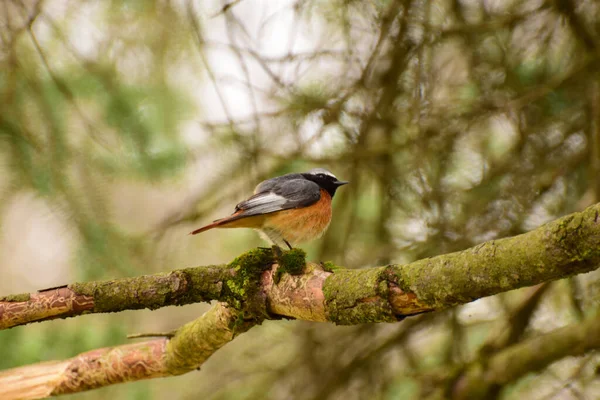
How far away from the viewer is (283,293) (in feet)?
8.73

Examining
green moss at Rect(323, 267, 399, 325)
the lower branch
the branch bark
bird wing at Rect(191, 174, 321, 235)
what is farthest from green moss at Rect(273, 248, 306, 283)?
bird wing at Rect(191, 174, 321, 235)

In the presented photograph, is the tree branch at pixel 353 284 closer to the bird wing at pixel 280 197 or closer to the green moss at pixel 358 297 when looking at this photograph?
the green moss at pixel 358 297

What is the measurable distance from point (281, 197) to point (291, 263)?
1318mm

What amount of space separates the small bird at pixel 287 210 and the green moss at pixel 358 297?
1419mm

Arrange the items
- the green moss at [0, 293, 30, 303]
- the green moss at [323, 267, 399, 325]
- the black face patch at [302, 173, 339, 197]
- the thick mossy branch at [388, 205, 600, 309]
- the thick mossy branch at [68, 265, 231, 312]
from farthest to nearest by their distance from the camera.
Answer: the black face patch at [302, 173, 339, 197] < the green moss at [0, 293, 30, 303] < the thick mossy branch at [68, 265, 231, 312] < the green moss at [323, 267, 399, 325] < the thick mossy branch at [388, 205, 600, 309]

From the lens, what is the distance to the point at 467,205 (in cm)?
420

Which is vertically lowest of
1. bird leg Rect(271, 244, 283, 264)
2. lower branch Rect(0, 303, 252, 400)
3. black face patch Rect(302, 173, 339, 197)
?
lower branch Rect(0, 303, 252, 400)

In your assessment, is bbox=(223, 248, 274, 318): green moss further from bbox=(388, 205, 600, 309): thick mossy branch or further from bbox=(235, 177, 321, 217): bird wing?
bbox=(235, 177, 321, 217): bird wing

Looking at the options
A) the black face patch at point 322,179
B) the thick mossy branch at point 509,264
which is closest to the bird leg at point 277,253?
the thick mossy branch at point 509,264

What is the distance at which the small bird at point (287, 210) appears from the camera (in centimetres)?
386

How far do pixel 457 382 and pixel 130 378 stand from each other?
2.17 meters

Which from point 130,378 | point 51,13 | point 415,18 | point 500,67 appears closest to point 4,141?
point 51,13

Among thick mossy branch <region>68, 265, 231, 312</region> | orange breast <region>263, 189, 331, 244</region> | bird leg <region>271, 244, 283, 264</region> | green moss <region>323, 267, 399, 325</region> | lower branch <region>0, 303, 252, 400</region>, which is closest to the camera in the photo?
green moss <region>323, 267, 399, 325</region>

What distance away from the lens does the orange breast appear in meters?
4.01
